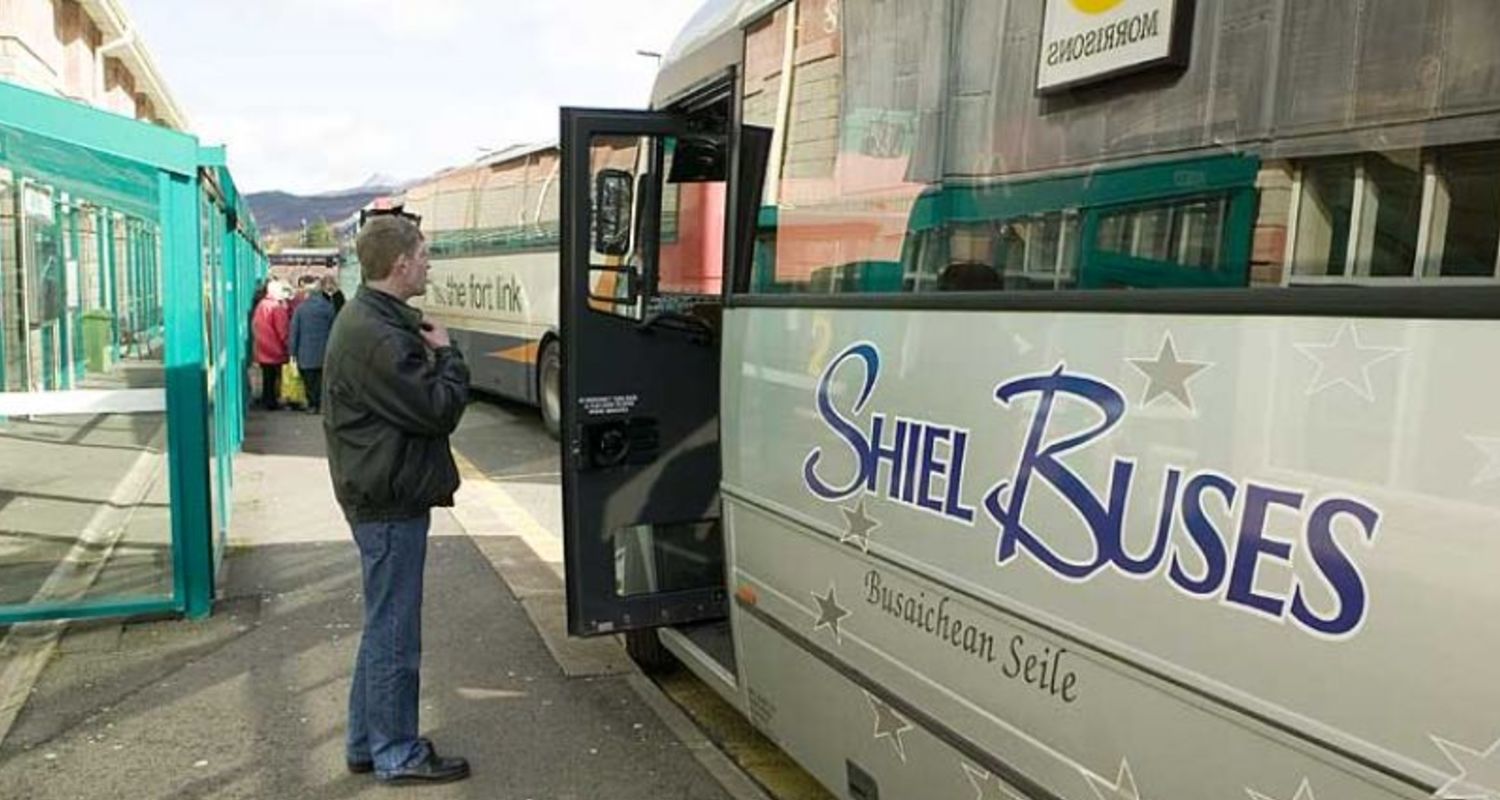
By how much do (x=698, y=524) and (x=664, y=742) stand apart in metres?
0.84

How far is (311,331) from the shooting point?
1234 centimetres

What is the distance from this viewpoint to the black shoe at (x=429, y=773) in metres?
3.81

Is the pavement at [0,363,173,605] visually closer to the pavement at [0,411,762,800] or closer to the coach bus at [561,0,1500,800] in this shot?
the pavement at [0,411,762,800]

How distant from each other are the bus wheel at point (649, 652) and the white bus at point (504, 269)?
6194 millimetres

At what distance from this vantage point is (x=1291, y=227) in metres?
1.92

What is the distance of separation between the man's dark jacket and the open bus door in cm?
74

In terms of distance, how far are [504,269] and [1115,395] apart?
11684 millimetres

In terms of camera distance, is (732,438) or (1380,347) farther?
(732,438)

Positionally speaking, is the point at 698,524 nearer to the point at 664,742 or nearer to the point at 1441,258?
the point at 664,742

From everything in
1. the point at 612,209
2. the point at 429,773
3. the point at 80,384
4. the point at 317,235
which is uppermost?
the point at 317,235

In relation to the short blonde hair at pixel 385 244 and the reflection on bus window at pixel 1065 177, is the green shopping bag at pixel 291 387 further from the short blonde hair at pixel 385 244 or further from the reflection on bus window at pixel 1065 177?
the reflection on bus window at pixel 1065 177

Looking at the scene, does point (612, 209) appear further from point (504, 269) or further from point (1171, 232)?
point (504, 269)

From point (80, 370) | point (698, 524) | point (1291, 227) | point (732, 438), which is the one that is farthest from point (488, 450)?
point (1291, 227)

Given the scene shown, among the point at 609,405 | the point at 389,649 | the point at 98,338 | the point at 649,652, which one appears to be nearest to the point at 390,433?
the point at 389,649
